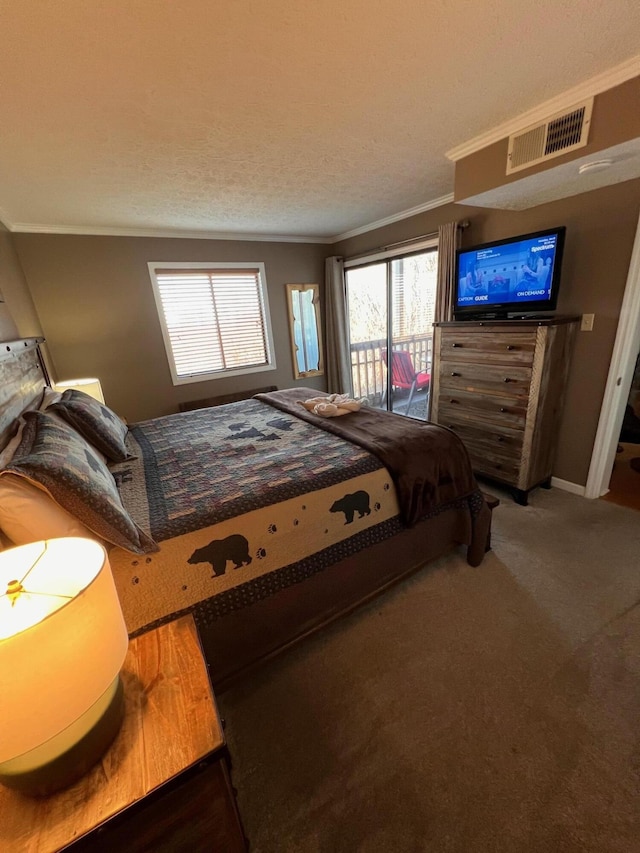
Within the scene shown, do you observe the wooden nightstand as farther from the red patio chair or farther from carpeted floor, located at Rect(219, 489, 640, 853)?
the red patio chair

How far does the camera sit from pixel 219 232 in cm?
395

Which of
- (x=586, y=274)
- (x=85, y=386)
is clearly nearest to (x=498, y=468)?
(x=586, y=274)

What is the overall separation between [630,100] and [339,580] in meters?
2.64

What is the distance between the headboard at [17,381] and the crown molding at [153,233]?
141cm

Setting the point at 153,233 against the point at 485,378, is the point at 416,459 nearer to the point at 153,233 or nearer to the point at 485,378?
the point at 485,378

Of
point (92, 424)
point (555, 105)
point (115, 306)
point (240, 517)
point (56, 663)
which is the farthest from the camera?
point (115, 306)

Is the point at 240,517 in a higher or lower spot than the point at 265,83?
lower

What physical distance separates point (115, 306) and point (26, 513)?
3288 mm

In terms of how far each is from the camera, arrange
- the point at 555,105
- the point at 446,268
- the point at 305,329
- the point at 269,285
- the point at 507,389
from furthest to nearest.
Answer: the point at 305,329 → the point at 269,285 → the point at 446,268 → the point at 507,389 → the point at 555,105

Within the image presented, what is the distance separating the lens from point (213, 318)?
168 inches

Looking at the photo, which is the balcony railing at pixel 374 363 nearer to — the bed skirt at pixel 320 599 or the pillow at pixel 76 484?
the bed skirt at pixel 320 599

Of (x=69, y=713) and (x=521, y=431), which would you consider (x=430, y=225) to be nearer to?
(x=521, y=431)

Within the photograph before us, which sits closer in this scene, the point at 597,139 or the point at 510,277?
the point at 597,139

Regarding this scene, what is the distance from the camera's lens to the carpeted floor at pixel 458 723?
3.50 ft
